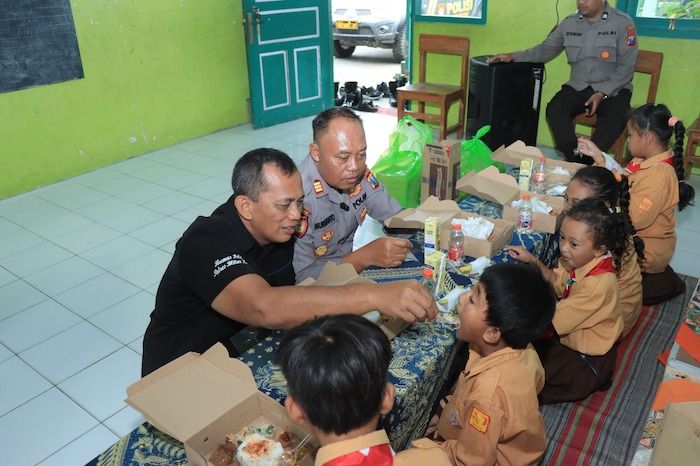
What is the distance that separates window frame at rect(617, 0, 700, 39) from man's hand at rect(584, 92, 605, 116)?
779 mm

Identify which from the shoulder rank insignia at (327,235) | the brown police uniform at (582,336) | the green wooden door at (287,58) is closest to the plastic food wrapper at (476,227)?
the brown police uniform at (582,336)

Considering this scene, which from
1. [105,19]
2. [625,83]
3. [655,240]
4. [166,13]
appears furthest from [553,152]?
[105,19]

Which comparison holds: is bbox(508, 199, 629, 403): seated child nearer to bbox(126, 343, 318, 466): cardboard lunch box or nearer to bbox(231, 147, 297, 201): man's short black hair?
bbox(231, 147, 297, 201): man's short black hair

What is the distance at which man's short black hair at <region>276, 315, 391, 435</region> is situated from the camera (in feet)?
3.75

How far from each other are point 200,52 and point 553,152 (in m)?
4.01

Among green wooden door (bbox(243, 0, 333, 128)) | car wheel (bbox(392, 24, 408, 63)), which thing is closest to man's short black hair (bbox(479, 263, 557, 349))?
green wooden door (bbox(243, 0, 333, 128))

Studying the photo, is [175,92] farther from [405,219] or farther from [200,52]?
[405,219]

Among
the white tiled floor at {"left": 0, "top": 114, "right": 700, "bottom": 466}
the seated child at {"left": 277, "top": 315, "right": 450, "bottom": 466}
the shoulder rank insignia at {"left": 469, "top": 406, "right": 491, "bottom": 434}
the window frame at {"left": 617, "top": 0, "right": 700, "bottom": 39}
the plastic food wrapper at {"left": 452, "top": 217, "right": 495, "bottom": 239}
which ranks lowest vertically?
the white tiled floor at {"left": 0, "top": 114, "right": 700, "bottom": 466}

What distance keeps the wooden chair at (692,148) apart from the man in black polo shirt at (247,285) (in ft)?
13.4

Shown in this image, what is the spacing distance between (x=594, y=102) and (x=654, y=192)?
2224 millimetres

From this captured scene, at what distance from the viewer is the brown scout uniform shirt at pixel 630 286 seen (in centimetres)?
263

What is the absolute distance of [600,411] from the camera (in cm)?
245

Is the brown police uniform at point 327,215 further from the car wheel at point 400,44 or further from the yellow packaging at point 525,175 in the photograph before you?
the car wheel at point 400,44

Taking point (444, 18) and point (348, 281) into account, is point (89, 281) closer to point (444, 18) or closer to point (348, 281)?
point (348, 281)
